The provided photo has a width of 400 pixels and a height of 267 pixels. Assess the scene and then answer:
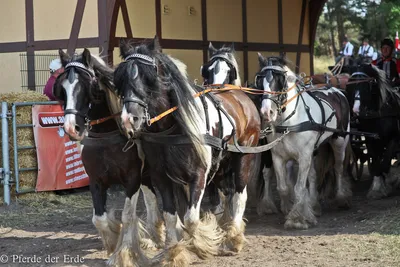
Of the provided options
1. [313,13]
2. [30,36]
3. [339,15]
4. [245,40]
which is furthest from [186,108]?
[339,15]

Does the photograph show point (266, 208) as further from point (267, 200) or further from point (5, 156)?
point (5, 156)

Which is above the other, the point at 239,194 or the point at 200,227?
the point at 239,194

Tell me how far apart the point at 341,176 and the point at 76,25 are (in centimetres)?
544

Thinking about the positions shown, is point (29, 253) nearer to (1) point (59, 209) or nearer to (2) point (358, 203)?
(1) point (59, 209)

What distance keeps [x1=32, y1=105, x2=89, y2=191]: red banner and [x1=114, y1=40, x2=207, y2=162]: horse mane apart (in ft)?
14.7

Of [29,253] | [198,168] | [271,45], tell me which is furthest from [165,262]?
[271,45]

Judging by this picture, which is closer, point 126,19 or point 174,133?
point 174,133

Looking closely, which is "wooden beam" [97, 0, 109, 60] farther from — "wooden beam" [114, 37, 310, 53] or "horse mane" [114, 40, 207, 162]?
"horse mane" [114, 40, 207, 162]

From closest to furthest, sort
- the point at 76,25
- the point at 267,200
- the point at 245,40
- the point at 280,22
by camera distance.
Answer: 1. the point at 267,200
2. the point at 76,25
3. the point at 245,40
4. the point at 280,22

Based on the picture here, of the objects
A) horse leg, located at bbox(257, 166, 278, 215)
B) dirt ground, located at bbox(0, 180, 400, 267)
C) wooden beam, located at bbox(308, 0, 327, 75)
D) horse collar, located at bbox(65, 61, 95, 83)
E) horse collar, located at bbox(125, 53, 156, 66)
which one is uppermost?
wooden beam, located at bbox(308, 0, 327, 75)

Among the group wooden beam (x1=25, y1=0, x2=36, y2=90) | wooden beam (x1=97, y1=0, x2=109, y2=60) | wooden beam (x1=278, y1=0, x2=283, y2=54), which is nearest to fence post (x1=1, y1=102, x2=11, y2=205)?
wooden beam (x1=97, y1=0, x2=109, y2=60)

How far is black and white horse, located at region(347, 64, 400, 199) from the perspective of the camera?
9695 mm

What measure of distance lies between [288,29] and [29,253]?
10460mm

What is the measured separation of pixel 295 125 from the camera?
26.6 ft
